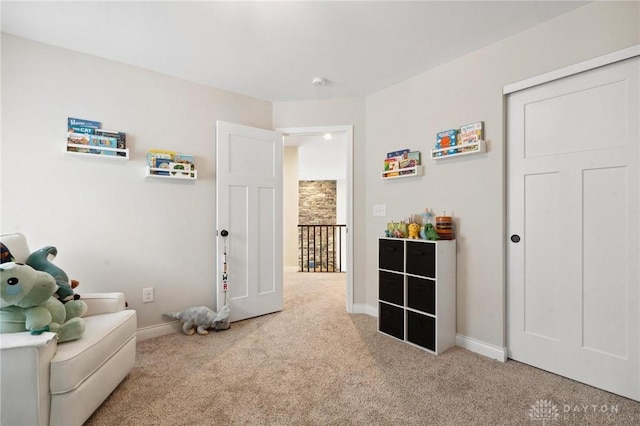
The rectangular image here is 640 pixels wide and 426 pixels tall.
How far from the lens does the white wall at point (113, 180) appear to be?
2.24 m

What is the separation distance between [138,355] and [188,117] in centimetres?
209

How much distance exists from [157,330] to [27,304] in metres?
1.45

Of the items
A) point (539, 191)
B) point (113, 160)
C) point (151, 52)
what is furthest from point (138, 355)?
point (539, 191)

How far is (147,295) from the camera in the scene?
272 centimetres

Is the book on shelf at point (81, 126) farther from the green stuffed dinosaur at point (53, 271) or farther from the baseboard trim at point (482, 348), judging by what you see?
the baseboard trim at point (482, 348)

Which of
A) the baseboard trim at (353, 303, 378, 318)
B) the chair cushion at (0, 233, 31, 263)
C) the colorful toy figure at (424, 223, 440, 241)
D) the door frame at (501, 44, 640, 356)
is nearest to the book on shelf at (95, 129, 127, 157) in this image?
the chair cushion at (0, 233, 31, 263)

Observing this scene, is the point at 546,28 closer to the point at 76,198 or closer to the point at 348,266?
the point at 348,266

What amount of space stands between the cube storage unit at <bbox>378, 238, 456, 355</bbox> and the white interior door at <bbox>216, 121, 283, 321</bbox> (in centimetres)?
126

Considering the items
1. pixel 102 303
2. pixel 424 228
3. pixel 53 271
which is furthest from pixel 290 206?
pixel 53 271

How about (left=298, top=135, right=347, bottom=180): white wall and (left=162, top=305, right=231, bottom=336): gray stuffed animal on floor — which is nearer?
(left=162, top=305, right=231, bottom=336): gray stuffed animal on floor

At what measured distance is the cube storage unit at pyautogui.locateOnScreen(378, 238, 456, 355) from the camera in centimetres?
241

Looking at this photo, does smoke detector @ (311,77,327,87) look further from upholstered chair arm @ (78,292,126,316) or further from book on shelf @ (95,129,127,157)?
upholstered chair arm @ (78,292,126,316)

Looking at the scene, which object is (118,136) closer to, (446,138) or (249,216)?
(249,216)

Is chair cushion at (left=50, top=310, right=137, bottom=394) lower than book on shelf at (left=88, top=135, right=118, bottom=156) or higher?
lower
